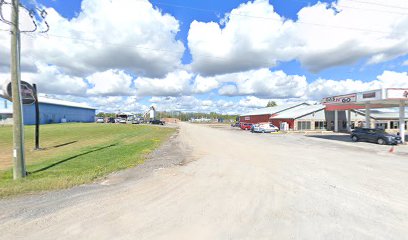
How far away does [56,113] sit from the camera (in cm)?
6856

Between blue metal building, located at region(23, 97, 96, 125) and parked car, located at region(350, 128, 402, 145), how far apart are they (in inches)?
2197

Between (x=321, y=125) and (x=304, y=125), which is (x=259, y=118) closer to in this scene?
(x=304, y=125)

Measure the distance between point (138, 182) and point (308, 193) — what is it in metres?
5.22

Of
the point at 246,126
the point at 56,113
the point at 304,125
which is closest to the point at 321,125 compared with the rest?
the point at 304,125

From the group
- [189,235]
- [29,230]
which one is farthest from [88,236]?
[189,235]

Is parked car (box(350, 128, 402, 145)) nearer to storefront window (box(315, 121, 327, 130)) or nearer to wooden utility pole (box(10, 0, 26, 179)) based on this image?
storefront window (box(315, 121, 327, 130))

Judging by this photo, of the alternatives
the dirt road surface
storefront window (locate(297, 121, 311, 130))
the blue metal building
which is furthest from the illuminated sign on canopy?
the blue metal building

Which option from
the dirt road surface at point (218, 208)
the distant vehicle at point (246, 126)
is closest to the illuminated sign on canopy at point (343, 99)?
the distant vehicle at point (246, 126)

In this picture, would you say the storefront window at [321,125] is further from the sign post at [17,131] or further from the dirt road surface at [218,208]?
the sign post at [17,131]

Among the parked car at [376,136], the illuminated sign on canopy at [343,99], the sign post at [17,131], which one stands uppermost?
the illuminated sign on canopy at [343,99]

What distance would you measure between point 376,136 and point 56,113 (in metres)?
73.3

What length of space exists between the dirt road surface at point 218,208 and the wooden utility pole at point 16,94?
285cm

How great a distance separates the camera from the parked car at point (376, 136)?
22953mm

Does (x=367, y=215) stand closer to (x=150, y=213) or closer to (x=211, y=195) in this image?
(x=211, y=195)
